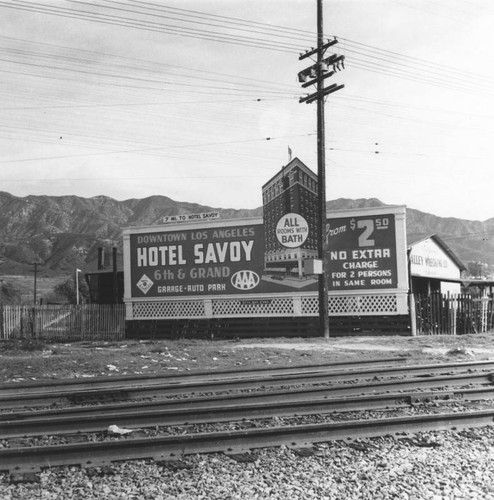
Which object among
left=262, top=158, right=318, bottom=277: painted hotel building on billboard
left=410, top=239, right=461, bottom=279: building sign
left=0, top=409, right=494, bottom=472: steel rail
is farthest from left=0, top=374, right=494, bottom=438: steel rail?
left=410, top=239, right=461, bottom=279: building sign

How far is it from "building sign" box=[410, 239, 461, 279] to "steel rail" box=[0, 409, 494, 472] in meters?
25.1

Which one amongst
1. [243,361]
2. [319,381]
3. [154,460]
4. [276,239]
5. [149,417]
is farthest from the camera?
[276,239]

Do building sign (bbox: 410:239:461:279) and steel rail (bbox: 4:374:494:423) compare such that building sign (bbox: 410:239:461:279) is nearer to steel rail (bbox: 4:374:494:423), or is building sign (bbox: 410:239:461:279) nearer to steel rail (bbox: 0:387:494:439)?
steel rail (bbox: 4:374:494:423)

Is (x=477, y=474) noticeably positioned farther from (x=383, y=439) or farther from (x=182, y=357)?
(x=182, y=357)

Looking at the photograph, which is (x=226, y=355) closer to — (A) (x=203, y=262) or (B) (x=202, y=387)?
(B) (x=202, y=387)

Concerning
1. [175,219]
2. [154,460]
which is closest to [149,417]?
[154,460]

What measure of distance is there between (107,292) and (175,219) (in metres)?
14.5

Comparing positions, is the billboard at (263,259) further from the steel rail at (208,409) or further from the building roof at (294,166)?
the steel rail at (208,409)

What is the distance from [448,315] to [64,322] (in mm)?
17180

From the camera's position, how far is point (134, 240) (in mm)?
28969

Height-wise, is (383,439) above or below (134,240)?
below

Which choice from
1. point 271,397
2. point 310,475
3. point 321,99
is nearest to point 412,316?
point 321,99

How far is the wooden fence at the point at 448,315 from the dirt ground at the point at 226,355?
2475 millimetres

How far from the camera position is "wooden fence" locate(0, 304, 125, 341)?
28.7 metres
